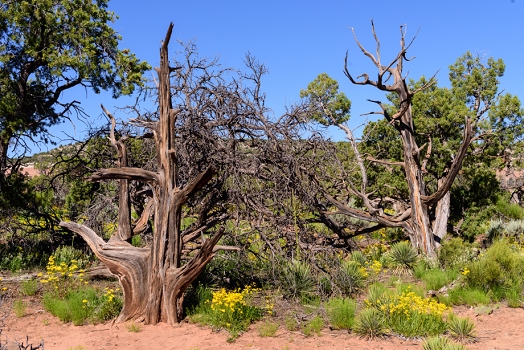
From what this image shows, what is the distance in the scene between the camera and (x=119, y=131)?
931 centimetres

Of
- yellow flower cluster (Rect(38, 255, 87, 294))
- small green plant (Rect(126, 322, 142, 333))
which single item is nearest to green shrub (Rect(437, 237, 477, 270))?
small green plant (Rect(126, 322, 142, 333))

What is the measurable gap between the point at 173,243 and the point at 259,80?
10.7ft

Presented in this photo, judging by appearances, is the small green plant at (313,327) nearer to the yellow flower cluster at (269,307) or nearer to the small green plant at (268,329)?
the small green plant at (268,329)

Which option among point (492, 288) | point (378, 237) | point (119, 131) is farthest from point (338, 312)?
point (378, 237)

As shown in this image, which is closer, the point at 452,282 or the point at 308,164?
the point at 308,164

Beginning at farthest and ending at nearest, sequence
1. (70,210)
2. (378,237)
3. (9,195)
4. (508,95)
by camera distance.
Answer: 1. (508,95)
2. (378,237)
3. (70,210)
4. (9,195)

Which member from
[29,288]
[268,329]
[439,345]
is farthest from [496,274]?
[29,288]

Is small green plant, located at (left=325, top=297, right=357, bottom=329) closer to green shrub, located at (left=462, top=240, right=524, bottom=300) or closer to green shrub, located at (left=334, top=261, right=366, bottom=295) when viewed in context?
green shrub, located at (left=334, top=261, right=366, bottom=295)

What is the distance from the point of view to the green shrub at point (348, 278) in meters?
8.53

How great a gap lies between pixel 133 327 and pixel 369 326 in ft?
Result: 10.6

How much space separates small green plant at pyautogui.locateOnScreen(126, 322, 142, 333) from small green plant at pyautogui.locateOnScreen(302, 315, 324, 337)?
229 cm

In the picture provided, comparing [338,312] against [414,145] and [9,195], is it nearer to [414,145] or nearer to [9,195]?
[414,145]

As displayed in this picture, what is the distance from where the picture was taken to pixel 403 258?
10.9 m

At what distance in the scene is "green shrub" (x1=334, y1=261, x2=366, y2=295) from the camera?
28.0 ft
